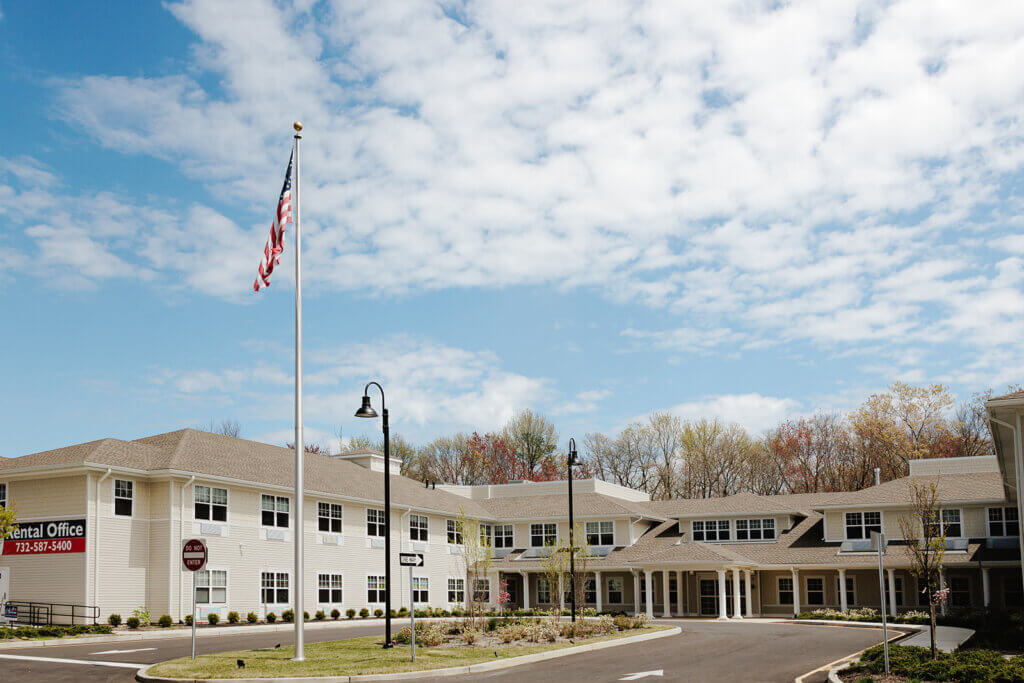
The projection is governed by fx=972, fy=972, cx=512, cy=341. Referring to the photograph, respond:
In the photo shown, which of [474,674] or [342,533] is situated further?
[342,533]

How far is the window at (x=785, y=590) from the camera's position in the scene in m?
48.2

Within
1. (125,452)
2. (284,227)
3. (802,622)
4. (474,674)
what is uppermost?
(284,227)

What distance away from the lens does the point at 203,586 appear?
113 ft

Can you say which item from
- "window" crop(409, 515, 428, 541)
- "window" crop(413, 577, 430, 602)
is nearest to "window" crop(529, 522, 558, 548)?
"window" crop(409, 515, 428, 541)

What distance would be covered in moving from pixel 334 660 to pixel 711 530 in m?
34.9

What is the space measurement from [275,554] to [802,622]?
70.6 feet

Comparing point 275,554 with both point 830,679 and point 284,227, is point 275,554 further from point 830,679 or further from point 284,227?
point 830,679

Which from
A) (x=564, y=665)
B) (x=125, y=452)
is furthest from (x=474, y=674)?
(x=125, y=452)

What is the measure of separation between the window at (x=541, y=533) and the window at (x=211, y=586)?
22102 mm

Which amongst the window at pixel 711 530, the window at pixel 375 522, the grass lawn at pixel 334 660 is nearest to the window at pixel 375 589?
the window at pixel 375 522

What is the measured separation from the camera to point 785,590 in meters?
48.4

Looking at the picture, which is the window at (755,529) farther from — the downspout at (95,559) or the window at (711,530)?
the downspout at (95,559)

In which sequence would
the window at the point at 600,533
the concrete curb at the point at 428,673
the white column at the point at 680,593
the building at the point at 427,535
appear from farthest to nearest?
1. the window at the point at 600,533
2. the white column at the point at 680,593
3. the building at the point at 427,535
4. the concrete curb at the point at 428,673

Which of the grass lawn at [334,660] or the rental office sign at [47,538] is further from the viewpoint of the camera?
the rental office sign at [47,538]
